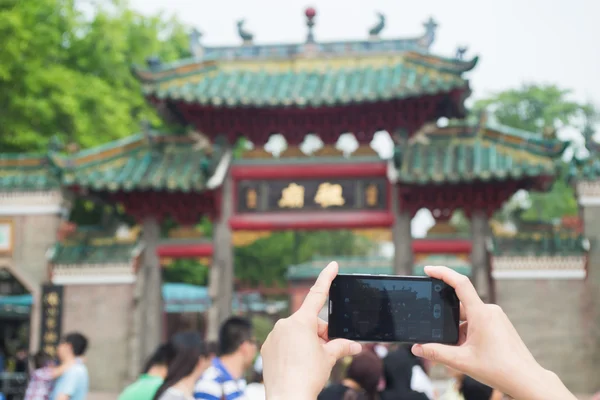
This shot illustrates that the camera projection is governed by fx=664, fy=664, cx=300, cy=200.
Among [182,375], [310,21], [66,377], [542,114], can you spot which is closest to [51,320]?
[66,377]

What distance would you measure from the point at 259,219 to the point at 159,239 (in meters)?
1.75

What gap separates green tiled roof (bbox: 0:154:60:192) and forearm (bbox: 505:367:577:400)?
10.7 meters

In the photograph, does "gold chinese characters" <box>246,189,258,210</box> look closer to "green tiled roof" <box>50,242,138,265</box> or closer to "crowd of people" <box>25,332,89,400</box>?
"green tiled roof" <box>50,242,138,265</box>

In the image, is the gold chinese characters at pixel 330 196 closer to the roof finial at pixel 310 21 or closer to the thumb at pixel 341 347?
the roof finial at pixel 310 21

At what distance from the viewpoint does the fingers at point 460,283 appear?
143cm

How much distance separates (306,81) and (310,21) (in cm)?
110

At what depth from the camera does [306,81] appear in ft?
35.4

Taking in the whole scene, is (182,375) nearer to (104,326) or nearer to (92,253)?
(104,326)

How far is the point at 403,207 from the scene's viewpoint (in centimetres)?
1035

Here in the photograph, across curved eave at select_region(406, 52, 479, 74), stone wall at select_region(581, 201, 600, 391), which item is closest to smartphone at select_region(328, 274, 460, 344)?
curved eave at select_region(406, 52, 479, 74)

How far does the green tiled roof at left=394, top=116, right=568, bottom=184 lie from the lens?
9680 mm

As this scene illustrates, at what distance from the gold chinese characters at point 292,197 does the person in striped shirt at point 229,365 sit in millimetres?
5838

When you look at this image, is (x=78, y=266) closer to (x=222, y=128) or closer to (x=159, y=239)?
(x=159, y=239)

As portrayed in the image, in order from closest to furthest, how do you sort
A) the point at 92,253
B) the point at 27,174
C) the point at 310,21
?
1. the point at 92,253
2. the point at 310,21
3. the point at 27,174
